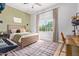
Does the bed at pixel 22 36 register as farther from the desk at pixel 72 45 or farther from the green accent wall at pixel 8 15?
the desk at pixel 72 45

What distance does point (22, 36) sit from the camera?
193cm

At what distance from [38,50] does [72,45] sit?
569 mm

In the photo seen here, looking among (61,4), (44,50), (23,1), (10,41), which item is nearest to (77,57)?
(44,50)

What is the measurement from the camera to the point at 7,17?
1.90 m

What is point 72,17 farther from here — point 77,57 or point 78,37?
point 77,57

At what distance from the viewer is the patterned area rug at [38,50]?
1.91m

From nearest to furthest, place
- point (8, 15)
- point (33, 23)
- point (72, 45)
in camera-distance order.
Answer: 1. point (72, 45)
2. point (8, 15)
3. point (33, 23)

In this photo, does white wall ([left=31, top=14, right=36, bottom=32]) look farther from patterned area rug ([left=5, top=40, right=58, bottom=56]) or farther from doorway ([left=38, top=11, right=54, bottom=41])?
patterned area rug ([left=5, top=40, right=58, bottom=56])

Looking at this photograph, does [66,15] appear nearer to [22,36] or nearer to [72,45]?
[72,45]

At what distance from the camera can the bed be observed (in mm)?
1919

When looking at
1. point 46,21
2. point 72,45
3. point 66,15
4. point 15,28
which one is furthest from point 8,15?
point 72,45

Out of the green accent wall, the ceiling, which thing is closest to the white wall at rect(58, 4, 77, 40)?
the ceiling

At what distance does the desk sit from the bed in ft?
1.74

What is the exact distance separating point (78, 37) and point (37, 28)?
72 cm
